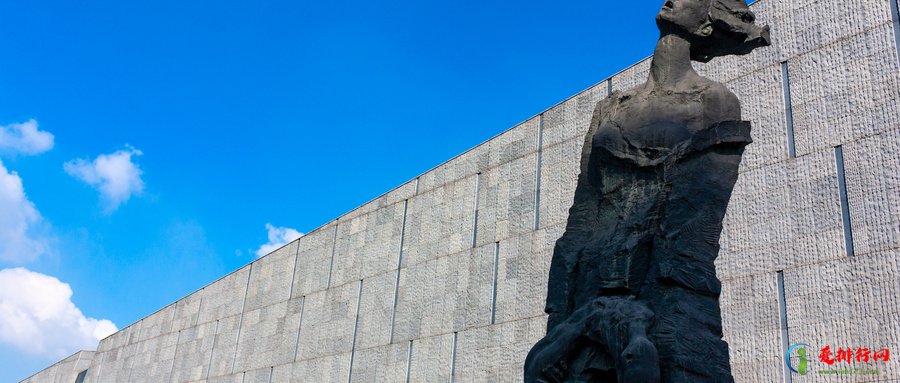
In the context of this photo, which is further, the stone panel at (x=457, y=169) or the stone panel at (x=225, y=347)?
the stone panel at (x=225, y=347)

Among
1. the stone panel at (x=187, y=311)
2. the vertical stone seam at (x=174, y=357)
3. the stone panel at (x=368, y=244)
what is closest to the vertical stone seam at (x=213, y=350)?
the stone panel at (x=187, y=311)

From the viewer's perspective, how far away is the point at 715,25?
6582 mm

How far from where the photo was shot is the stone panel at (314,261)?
2702cm

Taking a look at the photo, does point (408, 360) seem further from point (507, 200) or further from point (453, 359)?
point (507, 200)

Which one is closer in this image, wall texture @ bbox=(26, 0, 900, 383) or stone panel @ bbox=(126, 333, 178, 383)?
wall texture @ bbox=(26, 0, 900, 383)

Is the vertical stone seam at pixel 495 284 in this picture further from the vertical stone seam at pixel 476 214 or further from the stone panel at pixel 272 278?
the stone panel at pixel 272 278

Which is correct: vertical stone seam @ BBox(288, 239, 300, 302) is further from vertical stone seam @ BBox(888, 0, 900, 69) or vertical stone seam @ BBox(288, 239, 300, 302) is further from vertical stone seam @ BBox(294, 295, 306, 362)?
vertical stone seam @ BBox(888, 0, 900, 69)

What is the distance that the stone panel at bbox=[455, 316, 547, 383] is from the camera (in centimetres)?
1942

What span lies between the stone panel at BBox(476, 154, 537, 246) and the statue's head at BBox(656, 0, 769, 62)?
45.9 feet

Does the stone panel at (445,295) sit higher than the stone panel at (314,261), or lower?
lower

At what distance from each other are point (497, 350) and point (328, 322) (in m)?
7.13

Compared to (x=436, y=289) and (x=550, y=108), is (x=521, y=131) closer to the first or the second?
(x=550, y=108)

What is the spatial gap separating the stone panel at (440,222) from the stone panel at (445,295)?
298 millimetres

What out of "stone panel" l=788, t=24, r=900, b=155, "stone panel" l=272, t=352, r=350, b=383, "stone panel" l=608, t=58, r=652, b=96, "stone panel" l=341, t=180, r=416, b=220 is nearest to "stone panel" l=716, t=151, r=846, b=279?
"stone panel" l=788, t=24, r=900, b=155
